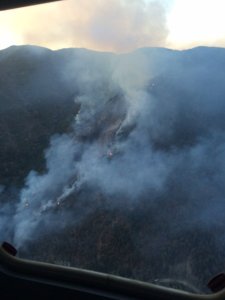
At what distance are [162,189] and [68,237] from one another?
80.9 feet

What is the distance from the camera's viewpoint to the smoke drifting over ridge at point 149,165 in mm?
91625

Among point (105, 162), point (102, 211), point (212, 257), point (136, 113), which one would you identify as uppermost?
point (136, 113)

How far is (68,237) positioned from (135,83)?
50995mm

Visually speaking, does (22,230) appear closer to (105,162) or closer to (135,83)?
(105,162)

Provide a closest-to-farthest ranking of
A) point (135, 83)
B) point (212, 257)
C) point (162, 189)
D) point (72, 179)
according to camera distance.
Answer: point (212, 257) < point (162, 189) < point (72, 179) < point (135, 83)

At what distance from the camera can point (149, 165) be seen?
→ 111125 millimetres

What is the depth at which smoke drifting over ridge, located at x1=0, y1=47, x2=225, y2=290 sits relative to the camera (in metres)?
91.6

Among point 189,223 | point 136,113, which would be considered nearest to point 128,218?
point 189,223

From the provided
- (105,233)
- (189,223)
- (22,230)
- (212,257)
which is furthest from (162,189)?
(22,230)

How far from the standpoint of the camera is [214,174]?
321 ft

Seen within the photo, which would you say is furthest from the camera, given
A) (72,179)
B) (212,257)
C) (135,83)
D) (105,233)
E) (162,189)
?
(135,83)

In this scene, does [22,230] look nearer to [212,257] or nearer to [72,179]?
[72,179]

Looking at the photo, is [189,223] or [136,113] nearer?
[189,223]

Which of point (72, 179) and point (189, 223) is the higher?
point (72, 179)
